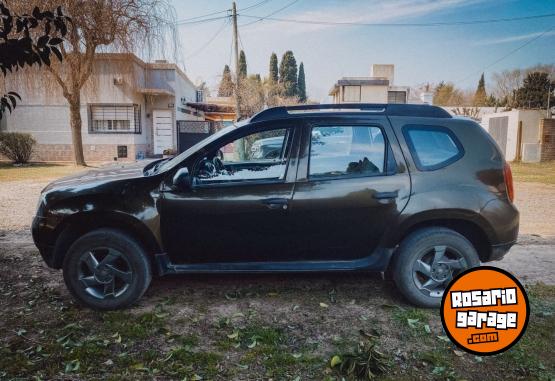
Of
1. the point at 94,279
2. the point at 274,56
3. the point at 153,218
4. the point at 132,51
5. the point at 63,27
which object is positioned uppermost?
the point at 274,56

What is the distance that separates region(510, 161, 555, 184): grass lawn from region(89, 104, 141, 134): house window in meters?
17.0

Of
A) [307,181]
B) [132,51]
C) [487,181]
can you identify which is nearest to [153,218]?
[307,181]

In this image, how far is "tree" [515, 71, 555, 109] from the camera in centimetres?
2988

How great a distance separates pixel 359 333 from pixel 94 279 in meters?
2.38

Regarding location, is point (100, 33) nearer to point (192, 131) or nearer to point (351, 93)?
point (192, 131)

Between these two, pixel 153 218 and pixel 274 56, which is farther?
pixel 274 56

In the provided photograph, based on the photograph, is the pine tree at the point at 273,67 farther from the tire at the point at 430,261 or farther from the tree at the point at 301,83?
the tire at the point at 430,261

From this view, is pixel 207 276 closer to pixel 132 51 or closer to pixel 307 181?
pixel 307 181

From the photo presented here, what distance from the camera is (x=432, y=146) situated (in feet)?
13.1

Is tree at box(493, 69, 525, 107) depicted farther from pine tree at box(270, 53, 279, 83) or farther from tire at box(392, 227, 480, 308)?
tire at box(392, 227, 480, 308)

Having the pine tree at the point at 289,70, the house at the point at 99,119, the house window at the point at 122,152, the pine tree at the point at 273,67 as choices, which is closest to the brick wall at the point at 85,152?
the house at the point at 99,119

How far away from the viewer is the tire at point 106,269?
384 cm

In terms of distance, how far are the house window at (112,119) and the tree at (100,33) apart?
13.1 ft

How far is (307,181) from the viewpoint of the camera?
12.7ft
